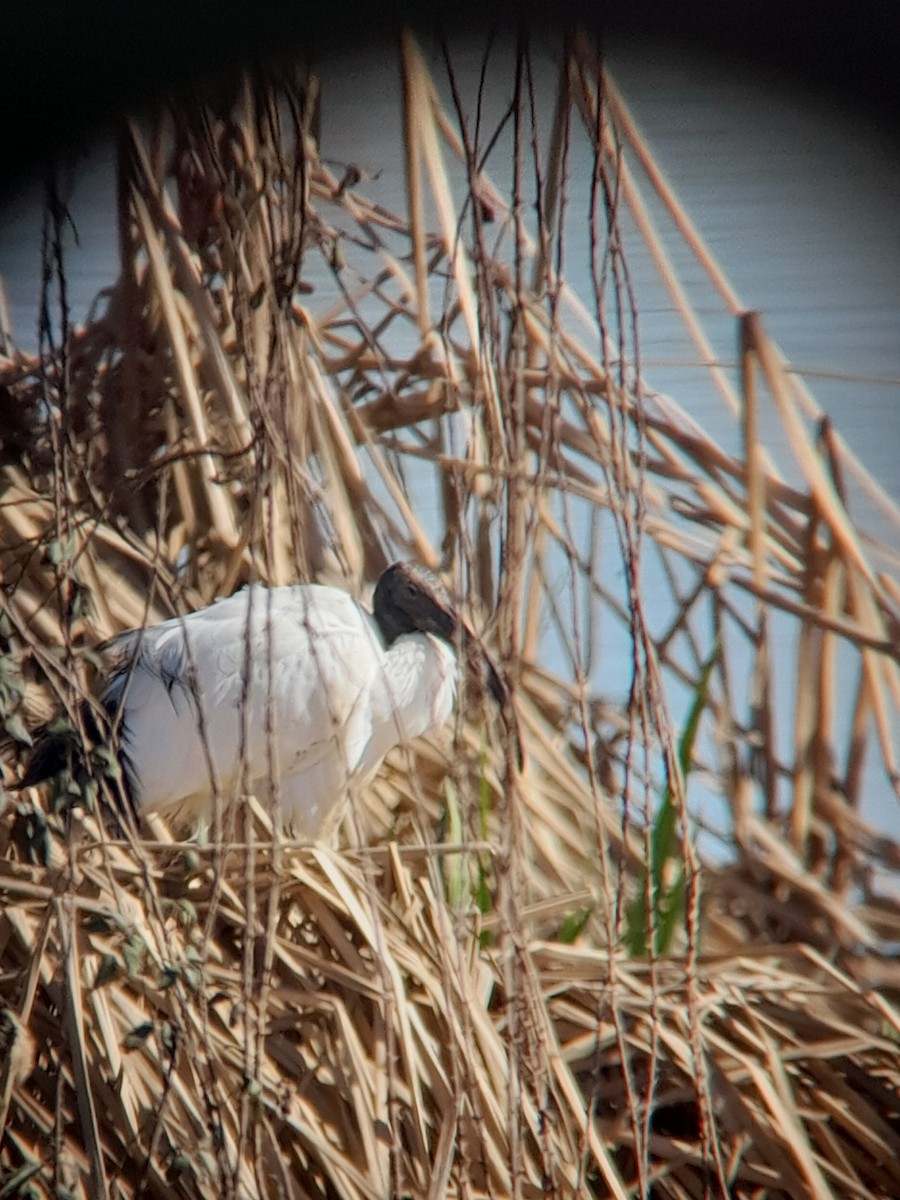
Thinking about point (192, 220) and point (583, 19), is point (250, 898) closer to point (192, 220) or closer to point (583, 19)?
point (583, 19)

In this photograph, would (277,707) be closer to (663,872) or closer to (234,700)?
(234,700)

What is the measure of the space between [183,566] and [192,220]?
0.58 m

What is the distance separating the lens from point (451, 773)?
1369 millimetres

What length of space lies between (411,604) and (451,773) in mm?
1039

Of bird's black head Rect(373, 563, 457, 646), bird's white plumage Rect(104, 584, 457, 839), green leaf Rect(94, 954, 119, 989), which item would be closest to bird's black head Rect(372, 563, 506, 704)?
bird's black head Rect(373, 563, 457, 646)

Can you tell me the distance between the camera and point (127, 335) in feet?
7.70

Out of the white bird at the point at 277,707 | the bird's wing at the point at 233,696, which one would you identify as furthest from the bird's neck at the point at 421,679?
the bird's wing at the point at 233,696

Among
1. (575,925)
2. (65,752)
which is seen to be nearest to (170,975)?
(65,752)

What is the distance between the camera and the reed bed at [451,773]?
1.14 meters

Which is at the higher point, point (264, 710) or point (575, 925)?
point (264, 710)

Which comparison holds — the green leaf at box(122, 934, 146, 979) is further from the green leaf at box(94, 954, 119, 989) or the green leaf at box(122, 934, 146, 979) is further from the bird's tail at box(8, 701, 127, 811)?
the bird's tail at box(8, 701, 127, 811)

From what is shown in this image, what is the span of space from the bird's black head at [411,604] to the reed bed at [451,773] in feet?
0.20

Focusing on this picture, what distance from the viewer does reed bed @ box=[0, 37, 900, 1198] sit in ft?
3.74

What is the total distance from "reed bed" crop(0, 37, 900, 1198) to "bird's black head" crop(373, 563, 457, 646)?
6 centimetres
